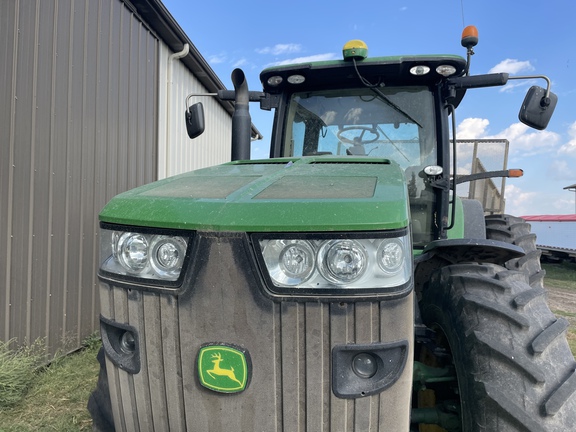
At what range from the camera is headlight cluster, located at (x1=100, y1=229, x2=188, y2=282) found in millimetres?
1399

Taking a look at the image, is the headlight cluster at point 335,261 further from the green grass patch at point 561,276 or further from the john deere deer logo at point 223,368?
the green grass patch at point 561,276

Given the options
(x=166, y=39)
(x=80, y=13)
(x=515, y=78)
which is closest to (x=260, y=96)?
(x=515, y=78)

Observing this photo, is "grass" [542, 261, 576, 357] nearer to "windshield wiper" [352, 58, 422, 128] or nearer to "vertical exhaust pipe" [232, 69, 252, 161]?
"windshield wiper" [352, 58, 422, 128]

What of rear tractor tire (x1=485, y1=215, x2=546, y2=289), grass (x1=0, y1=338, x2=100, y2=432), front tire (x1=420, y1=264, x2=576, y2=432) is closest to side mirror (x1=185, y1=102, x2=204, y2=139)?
front tire (x1=420, y1=264, x2=576, y2=432)

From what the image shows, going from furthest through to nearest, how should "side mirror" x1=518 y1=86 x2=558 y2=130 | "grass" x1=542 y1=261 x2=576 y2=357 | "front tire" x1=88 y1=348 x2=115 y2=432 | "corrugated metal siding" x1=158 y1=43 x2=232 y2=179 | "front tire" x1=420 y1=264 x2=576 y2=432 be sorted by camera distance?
"corrugated metal siding" x1=158 y1=43 x2=232 y2=179 < "grass" x1=542 y1=261 x2=576 y2=357 < "side mirror" x1=518 y1=86 x2=558 y2=130 < "front tire" x1=88 y1=348 x2=115 y2=432 < "front tire" x1=420 y1=264 x2=576 y2=432

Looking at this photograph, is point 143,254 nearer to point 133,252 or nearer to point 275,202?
point 133,252

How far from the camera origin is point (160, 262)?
142cm

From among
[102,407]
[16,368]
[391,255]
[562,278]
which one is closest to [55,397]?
[16,368]

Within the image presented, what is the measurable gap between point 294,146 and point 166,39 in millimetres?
4531

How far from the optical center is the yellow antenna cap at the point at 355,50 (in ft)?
8.76

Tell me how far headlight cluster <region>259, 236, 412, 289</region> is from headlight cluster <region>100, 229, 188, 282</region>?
291mm

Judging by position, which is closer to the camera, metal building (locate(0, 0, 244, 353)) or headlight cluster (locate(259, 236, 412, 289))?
A: headlight cluster (locate(259, 236, 412, 289))

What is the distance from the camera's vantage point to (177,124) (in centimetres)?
755

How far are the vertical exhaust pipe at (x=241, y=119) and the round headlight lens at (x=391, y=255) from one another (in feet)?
5.82
